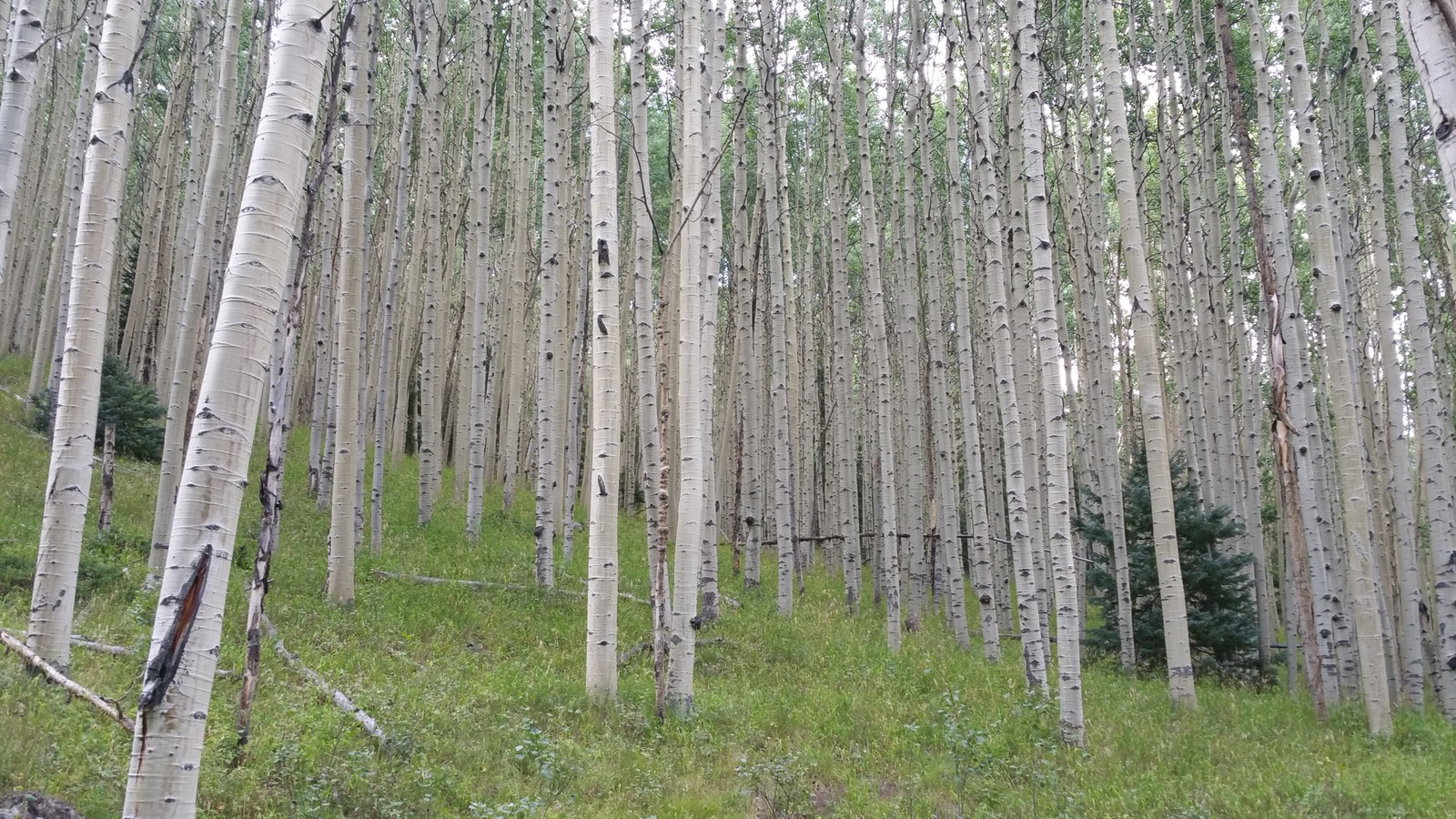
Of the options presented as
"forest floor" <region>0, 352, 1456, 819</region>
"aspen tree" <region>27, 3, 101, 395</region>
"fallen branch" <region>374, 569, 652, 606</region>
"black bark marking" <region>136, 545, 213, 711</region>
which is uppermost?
"aspen tree" <region>27, 3, 101, 395</region>

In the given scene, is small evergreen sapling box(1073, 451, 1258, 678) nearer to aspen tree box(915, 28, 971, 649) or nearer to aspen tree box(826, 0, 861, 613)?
aspen tree box(915, 28, 971, 649)

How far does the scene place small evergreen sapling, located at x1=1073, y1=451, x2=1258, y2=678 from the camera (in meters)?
10.6

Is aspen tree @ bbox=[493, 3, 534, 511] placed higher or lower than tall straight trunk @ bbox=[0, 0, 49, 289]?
higher

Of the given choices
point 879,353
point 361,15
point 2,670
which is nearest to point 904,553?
point 879,353

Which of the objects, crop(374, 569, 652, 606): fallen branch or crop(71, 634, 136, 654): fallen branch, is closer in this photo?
crop(71, 634, 136, 654): fallen branch

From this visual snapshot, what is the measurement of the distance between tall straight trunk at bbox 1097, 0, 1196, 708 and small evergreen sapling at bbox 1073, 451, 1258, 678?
3.04 meters

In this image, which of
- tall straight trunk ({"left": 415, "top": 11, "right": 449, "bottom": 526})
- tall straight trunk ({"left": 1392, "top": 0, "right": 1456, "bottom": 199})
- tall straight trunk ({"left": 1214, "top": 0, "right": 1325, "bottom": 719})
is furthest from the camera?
tall straight trunk ({"left": 415, "top": 11, "right": 449, "bottom": 526})

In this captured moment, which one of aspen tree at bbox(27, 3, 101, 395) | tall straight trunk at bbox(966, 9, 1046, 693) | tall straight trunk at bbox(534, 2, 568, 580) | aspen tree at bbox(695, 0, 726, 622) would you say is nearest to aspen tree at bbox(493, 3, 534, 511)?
tall straight trunk at bbox(534, 2, 568, 580)

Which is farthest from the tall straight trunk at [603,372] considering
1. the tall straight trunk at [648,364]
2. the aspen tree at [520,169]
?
the aspen tree at [520,169]

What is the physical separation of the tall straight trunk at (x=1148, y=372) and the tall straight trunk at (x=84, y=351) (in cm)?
741

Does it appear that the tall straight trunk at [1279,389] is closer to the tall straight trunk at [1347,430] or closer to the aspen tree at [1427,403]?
the tall straight trunk at [1347,430]

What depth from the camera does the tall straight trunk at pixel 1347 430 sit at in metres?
6.91

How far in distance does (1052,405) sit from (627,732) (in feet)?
14.6

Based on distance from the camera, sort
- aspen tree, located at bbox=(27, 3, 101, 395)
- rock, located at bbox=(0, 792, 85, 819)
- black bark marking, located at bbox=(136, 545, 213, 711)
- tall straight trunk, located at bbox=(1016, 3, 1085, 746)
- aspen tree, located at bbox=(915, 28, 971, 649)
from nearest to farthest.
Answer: black bark marking, located at bbox=(136, 545, 213, 711), rock, located at bbox=(0, 792, 85, 819), tall straight trunk, located at bbox=(1016, 3, 1085, 746), aspen tree, located at bbox=(27, 3, 101, 395), aspen tree, located at bbox=(915, 28, 971, 649)
